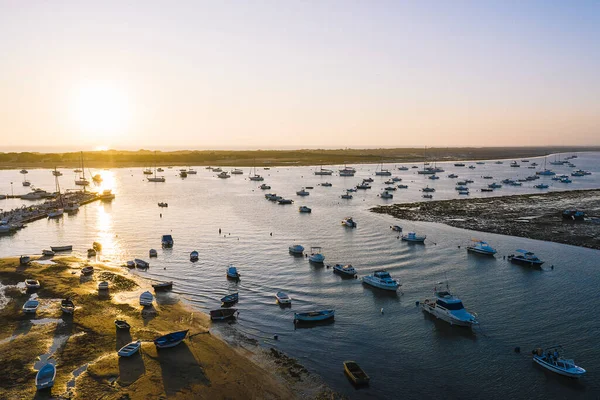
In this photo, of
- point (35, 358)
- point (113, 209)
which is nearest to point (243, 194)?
point (113, 209)

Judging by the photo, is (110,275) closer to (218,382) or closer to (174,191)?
(218,382)

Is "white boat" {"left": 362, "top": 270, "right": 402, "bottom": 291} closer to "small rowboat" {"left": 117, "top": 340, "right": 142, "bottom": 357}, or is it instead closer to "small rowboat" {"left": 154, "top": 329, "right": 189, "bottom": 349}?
"small rowboat" {"left": 154, "top": 329, "right": 189, "bottom": 349}

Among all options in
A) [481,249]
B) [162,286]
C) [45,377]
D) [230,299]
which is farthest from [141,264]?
[481,249]

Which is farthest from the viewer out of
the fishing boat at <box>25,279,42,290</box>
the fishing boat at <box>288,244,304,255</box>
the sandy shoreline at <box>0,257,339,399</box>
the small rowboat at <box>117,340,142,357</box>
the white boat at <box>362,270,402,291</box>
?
the fishing boat at <box>288,244,304,255</box>

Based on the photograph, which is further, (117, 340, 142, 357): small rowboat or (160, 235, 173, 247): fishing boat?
(160, 235, 173, 247): fishing boat

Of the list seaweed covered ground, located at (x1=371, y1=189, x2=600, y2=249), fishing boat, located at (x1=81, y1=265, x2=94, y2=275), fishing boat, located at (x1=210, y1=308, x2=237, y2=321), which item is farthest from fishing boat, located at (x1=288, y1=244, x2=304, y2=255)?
seaweed covered ground, located at (x1=371, y1=189, x2=600, y2=249)

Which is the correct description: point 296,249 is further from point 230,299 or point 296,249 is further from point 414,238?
point 230,299

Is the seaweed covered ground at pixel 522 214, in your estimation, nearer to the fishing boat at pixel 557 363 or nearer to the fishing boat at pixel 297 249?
the fishing boat at pixel 297 249
